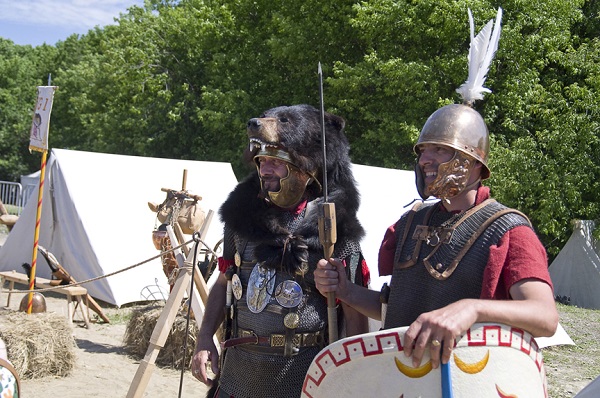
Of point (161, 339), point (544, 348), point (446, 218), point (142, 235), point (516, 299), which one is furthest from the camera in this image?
point (142, 235)

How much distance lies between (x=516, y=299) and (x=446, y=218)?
0.39 metres

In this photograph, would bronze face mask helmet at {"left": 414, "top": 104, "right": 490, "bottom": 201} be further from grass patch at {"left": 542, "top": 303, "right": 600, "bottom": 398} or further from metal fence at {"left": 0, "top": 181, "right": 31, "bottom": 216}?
metal fence at {"left": 0, "top": 181, "right": 31, "bottom": 216}

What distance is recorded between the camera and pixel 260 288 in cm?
248

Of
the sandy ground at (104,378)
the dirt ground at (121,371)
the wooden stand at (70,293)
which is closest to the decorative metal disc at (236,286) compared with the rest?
the dirt ground at (121,371)

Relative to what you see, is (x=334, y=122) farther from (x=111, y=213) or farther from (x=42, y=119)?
(x=111, y=213)

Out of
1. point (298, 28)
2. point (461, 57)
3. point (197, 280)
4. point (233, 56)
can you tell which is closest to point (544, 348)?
point (197, 280)

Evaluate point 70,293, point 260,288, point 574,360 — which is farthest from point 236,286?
point 574,360

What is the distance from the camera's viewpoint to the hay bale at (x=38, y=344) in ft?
18.7

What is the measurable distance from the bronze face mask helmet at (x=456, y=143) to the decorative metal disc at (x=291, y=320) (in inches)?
27.9

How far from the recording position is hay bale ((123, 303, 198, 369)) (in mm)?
6301

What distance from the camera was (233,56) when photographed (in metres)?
18.4

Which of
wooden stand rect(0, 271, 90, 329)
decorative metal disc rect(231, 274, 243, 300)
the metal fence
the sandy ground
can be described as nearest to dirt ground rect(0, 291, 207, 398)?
the sandy ground

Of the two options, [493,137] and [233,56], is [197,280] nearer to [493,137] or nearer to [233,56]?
[493,137]

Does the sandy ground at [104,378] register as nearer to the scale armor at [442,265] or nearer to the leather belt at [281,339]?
the leather belt at [281,339]
